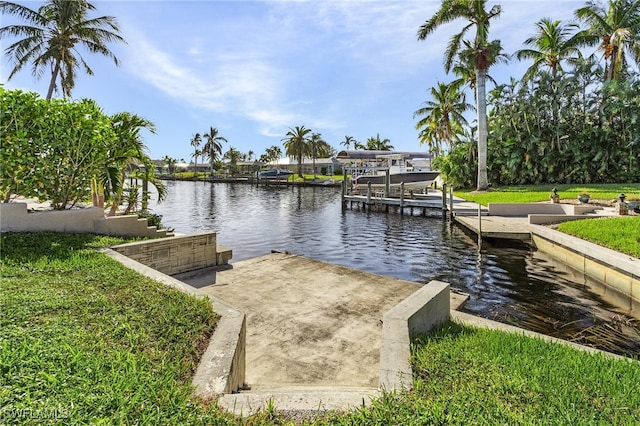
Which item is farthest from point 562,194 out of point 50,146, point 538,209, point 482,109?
point 50,146

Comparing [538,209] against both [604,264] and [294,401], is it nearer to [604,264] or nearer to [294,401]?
[604,264]

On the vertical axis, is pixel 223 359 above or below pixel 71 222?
below

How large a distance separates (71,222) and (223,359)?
21.2 feet

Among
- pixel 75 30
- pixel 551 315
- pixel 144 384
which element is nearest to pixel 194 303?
pixel 144 384

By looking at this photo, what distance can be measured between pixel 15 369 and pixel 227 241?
13.9m

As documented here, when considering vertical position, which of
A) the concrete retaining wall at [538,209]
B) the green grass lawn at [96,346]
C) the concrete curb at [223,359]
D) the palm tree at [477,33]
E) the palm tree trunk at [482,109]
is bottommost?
the concrete curb at [223,359]

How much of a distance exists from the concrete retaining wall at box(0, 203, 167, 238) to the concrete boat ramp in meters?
1.81

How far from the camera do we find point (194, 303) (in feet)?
13.0

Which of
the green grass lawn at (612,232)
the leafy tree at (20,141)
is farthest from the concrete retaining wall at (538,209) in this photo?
the leafy tree at (20,141)

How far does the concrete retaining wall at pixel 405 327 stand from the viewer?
296 cm

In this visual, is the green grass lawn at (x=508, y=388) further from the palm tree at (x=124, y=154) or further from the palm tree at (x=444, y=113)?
the palm tree at (x=444, y=113)

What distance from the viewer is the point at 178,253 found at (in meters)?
7.95

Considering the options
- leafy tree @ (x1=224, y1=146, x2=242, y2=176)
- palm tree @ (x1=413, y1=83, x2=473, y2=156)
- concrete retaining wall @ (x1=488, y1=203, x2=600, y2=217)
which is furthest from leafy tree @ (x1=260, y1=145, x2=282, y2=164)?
concrete retaining wall @ (x1=488, y1=203, x2=600, y2=217)

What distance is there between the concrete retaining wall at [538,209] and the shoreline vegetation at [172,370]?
45.6 ft
